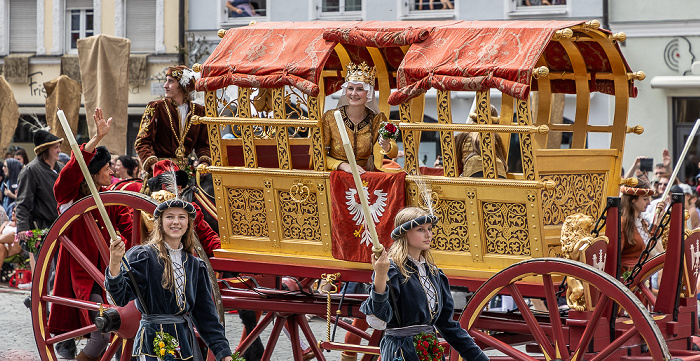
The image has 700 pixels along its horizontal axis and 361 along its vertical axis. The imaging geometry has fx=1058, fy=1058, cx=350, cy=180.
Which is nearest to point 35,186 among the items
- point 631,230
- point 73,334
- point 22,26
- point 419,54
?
point 73,334

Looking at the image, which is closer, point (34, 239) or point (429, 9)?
point (34, 239)

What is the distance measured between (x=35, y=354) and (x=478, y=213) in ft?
13.5

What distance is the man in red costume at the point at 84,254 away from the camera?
23.9 ft

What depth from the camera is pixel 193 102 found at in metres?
8.20

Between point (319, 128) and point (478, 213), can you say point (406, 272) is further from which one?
point (319, 128)

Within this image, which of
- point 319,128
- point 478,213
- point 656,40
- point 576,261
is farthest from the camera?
point 656,40

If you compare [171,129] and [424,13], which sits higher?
[424,13]

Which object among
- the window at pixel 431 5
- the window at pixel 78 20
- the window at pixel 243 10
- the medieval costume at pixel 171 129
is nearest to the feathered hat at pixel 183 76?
the medieval costume at pixel 171 129

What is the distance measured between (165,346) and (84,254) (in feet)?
7.10

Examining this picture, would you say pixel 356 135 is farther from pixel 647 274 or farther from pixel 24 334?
pixel 24 334

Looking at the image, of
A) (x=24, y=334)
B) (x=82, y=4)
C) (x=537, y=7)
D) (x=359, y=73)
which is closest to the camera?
(x=359, y=73)

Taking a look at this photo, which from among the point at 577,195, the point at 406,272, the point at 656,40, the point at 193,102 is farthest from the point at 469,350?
the point at 656,40

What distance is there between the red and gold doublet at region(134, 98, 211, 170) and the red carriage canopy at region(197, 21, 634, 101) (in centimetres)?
103

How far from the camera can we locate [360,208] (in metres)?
6.62
